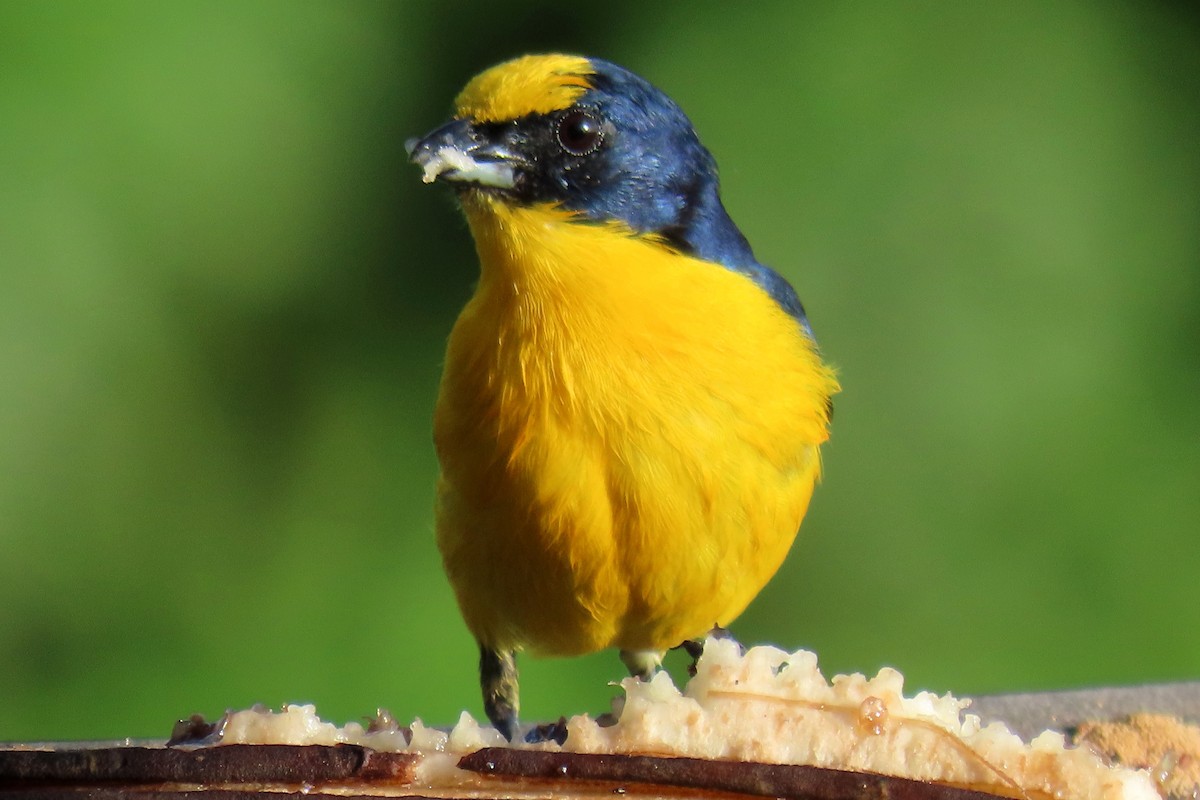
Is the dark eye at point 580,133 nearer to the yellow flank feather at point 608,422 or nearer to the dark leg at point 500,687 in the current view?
the yellow flank feather at point 608,422

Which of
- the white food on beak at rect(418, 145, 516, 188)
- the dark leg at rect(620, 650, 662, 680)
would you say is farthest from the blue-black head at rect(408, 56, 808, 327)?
the dark leg at rect(620, 650, 662, 680)

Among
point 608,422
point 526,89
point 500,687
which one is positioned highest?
point 526,89

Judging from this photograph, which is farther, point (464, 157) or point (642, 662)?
point (642, 662)

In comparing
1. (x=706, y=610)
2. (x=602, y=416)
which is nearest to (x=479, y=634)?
(x=706, y=610)

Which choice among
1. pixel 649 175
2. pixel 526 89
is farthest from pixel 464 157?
pixel 649 175

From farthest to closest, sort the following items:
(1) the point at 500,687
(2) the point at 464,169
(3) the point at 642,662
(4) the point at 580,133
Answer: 1. (3) the point at 642,662
2. (1) the point at 500,687
3. (4) the point at 580,133
4. (2) the point at 464,169

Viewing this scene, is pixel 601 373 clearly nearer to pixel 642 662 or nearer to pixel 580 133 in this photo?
pixel 580 133
